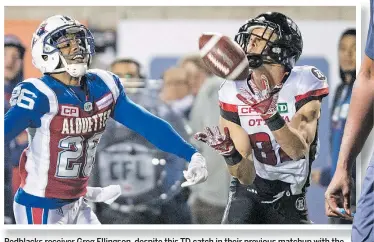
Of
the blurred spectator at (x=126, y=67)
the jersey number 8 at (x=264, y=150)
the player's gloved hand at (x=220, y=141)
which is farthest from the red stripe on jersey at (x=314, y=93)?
the blurred spectator at (x=126, y=67)

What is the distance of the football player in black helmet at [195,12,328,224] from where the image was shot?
11.4ft

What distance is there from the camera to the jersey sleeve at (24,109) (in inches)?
134

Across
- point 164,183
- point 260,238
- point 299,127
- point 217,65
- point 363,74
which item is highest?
point 363,74

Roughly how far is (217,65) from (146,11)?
39 cm

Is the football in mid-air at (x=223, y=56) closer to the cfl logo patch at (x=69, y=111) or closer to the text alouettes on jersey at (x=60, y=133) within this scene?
the text alouettes on jersey at (x=60, y=133)

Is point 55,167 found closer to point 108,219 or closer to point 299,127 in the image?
point 108,219

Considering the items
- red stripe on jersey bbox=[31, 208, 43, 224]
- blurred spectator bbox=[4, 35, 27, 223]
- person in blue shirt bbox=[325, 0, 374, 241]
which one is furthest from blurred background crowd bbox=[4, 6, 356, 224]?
person in blue shirt bbox=[325, 0, 374, 241]

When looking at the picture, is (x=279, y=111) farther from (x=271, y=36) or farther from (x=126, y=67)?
(x=126, y=67)

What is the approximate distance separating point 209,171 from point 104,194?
18.9 inches


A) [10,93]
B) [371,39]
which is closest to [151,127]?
[10,93]

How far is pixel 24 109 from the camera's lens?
135 inches

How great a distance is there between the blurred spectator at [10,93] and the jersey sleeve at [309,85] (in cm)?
122

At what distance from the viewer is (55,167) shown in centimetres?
349

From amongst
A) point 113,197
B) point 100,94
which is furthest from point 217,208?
point 100,94
